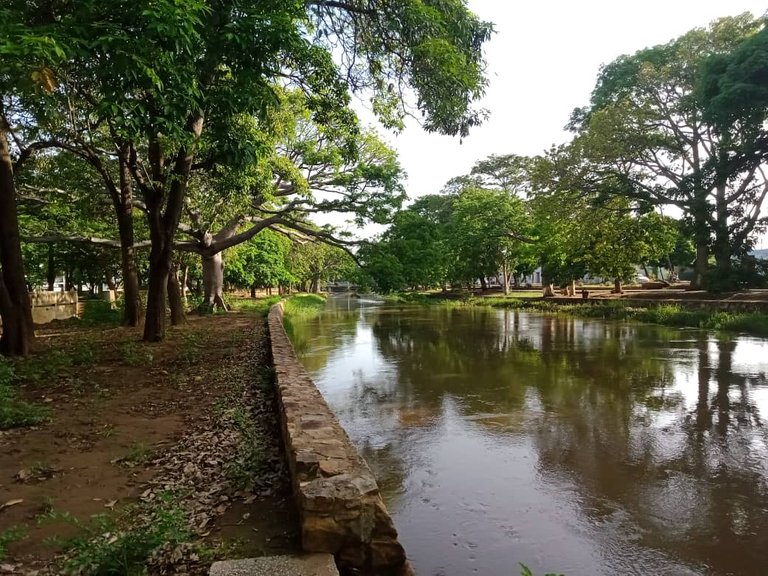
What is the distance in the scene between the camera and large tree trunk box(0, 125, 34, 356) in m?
9.48

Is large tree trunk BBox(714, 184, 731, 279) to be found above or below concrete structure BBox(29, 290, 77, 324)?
above

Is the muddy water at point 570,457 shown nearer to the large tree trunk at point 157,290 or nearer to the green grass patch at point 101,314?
the large tree trunk at point 157,290

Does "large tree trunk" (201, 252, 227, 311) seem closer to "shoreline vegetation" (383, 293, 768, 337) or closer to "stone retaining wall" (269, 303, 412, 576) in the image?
"shoreline vegetation" (383, 293, 768, 337)

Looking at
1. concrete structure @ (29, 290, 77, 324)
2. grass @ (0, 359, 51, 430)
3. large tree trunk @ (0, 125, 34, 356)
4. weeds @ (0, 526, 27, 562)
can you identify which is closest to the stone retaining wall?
weeds @ (0, 526, 27, 562)

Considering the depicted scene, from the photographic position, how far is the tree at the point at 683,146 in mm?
20141

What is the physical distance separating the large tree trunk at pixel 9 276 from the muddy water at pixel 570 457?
541 cm

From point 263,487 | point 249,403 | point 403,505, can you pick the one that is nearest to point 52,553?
point 263,487

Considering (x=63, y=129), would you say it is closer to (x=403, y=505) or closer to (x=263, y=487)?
(x=263, y=487)

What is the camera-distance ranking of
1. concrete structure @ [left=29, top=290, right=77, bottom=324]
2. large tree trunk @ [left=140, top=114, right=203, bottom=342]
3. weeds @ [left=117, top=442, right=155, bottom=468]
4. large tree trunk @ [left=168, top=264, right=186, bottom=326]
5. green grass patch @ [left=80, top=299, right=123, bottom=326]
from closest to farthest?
1. weeds @ [left=117, top=442, right=155, bottom=468]
2. large tree trunk @ [left=140, top=114, right=203, bottom=342]
3. large tree trunk @ [left=168, top=264, right=186, bottom=326]
4. green grass patch @ [left=80, top=299, right=123, bottom=326]
5. concrete structure @ [left=29, top=290, right=77, bottom=324]

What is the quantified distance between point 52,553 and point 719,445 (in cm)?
619

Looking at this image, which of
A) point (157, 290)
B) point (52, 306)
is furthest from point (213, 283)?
point (157, 290)

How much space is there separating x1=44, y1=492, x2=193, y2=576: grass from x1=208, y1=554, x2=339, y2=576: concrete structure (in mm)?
417

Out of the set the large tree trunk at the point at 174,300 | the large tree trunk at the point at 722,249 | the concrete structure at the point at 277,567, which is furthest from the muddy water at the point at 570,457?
the large tree trunk at the point at 722,249

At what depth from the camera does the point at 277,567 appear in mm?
2820
